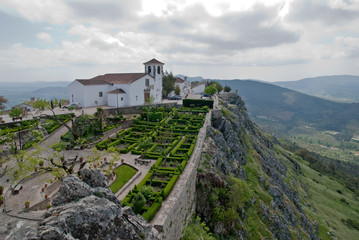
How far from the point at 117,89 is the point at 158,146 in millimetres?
27470

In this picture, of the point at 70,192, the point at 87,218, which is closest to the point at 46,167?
the point at 70,192

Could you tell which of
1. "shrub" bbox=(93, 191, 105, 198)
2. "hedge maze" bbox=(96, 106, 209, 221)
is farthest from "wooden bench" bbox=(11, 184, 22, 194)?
"shrub" bbox=(93, 191, 105, 198)

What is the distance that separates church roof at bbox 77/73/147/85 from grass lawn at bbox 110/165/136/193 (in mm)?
34620

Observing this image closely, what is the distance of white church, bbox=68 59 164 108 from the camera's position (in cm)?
5578

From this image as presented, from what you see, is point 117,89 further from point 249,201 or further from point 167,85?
point 249,201

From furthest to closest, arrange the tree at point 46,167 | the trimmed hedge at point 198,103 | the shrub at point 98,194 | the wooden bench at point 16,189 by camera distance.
→ the trimmed hedge at point 198,103 → the wooden bench at point 16,189 → the tree at point 46,167 → the shrub at point 98,194

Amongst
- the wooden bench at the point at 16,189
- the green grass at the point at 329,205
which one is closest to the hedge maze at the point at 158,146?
the wooden bench at the point at 16,189

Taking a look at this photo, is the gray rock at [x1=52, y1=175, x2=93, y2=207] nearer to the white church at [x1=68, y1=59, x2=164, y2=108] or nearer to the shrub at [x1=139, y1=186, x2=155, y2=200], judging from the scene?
the shrub at [x1=139, y1=186, x2=155, y2=200]

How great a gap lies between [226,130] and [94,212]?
45.9 metres

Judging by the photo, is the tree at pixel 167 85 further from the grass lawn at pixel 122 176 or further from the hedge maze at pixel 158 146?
the grass lawn at pixel 122 176

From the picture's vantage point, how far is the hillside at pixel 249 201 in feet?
95.3

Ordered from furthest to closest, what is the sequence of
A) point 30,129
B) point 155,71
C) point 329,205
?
point 329,205 → point 155,71 → point 30,129

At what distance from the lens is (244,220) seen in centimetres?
3272

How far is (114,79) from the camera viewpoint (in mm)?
63750
